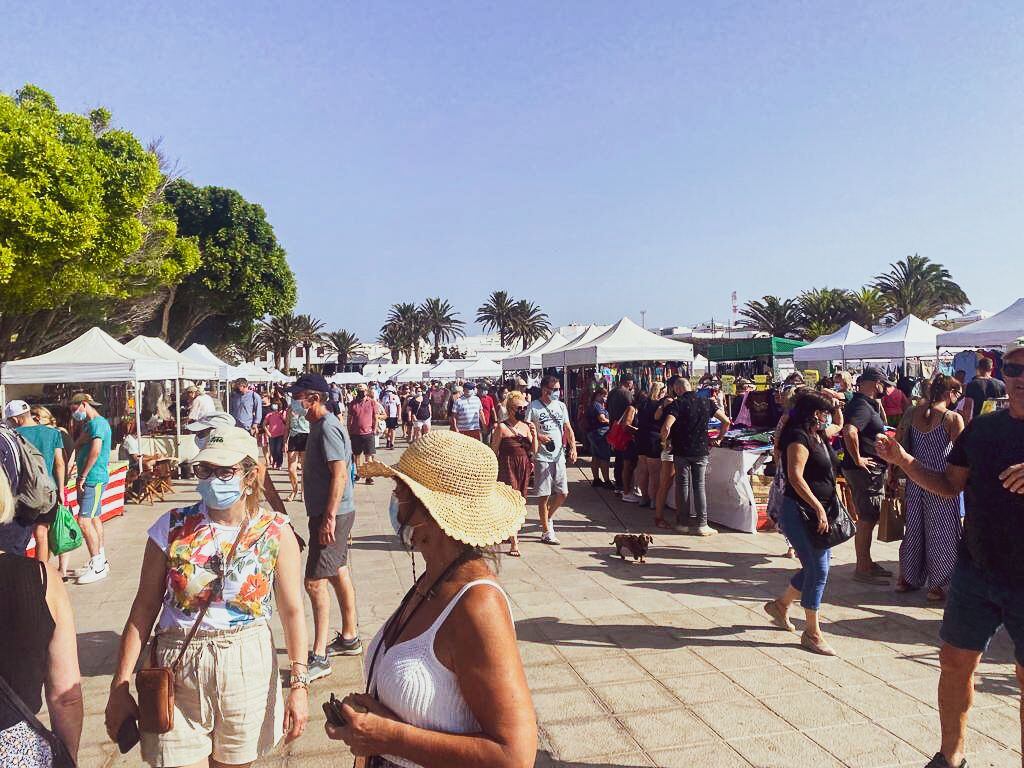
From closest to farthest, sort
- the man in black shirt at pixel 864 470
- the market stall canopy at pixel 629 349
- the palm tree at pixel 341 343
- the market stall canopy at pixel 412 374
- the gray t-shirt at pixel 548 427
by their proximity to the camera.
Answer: the man in black shirt at pixel 864 470, the gray t-shirt at pixel 548 427, the market stall canopy at pixel 629 349, the market stall canopy at pixel 412 374, the palm tree at pixel 341 343

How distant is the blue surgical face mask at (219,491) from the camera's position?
2502mm

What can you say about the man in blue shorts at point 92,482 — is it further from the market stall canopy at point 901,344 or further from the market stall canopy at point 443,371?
the market stall canopy at point 443,371

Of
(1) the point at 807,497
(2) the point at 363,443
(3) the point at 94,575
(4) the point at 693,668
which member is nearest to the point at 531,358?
(2) the point at 363,443

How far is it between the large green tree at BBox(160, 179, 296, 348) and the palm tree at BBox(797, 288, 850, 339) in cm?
3131

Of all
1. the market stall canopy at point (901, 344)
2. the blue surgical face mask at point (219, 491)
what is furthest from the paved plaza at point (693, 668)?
the market stall canopy at point (901, 344)

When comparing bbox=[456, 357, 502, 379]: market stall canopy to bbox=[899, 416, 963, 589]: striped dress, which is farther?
bbox=[456, 357, 502, 379]: market stall canopy

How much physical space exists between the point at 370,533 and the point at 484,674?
7.50 m

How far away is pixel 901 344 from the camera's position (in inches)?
617

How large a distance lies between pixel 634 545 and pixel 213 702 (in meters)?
5.01

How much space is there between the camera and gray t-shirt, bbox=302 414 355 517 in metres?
4.48

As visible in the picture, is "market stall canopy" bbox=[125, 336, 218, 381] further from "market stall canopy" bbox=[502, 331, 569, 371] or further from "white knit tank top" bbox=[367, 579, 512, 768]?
"white knit tank top" bbox=[367, 579, 512, 768]

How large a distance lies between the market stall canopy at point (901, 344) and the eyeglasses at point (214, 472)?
1583 cm

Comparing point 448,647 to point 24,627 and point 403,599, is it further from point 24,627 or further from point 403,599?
point 24,627

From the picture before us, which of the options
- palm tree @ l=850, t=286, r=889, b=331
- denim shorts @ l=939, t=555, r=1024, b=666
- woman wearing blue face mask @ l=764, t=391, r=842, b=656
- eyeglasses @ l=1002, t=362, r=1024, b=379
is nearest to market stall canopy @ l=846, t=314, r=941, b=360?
woman wearing blue face mask @ l=764, t=391, r=842, b=656
